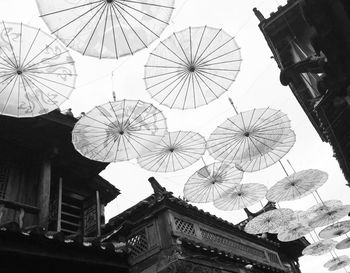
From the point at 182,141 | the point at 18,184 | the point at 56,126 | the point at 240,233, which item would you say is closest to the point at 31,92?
the point at 56,126

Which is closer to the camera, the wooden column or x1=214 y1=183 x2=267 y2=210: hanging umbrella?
the wooden column

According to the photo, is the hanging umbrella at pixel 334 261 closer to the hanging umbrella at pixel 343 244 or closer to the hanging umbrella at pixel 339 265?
the hanging umbrella at pixel 339 265

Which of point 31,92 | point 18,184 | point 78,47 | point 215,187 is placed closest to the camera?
point 78,47

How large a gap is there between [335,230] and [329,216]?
1.52 meters

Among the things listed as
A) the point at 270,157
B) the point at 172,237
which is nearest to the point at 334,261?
the point at 270,157

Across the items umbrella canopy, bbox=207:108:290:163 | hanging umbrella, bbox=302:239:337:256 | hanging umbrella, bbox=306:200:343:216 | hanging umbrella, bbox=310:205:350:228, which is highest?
umbrella canopy, bbox=207:108:290:163

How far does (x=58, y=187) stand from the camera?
10031mm

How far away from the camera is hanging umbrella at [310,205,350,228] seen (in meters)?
16.3

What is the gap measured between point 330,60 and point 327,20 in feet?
2.19

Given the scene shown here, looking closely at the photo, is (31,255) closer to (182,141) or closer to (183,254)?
(183,254)

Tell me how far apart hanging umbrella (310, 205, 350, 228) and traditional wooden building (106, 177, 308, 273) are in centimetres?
511

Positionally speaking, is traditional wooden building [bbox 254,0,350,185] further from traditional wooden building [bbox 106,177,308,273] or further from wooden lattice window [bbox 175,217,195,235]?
wooden lattice window [bbox 175,217,195,235]

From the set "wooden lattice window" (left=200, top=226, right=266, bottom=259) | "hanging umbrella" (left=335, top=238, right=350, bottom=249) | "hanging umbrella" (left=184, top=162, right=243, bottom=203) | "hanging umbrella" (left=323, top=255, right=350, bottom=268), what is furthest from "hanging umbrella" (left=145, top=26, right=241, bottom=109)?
"hanging umbrella" (left=323, top=255, right=350, bottom=268)

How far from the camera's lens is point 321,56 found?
253 inches
